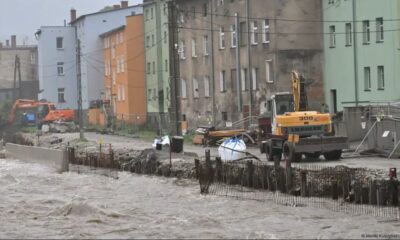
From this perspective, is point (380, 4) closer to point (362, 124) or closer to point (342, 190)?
point (362, 124)

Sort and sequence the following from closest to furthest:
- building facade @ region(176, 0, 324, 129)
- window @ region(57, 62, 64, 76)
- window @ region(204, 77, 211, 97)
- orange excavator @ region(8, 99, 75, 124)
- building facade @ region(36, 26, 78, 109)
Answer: building facade @ region(176, 0, 324, 129) → window @ region(204, 77, 211, 97) → orange excavator @ region(8, 99, 75, 124) → building facade @ region(36, 26, 78, 109) → window @ region(57, 62, 64, 76)

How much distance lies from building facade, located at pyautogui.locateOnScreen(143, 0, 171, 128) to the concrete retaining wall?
29.6 metres

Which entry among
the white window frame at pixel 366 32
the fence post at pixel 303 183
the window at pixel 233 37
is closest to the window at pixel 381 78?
the white window frame at pixel 366 32

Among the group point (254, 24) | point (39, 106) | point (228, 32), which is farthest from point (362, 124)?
point (39, 106)

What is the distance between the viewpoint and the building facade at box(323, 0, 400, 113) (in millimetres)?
47844

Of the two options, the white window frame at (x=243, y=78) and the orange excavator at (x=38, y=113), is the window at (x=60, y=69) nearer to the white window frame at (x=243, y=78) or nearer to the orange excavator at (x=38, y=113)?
the orange excavator at (x=38, y=113)

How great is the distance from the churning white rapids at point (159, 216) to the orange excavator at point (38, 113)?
182 feet

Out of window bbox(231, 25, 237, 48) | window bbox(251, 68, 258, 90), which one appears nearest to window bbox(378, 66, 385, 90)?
window bbox(251, 68, 258, 90)

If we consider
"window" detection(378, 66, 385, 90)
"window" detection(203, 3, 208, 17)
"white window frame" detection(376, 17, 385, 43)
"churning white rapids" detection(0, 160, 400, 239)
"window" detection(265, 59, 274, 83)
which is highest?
"window" detection(203, 3, 208, 17)

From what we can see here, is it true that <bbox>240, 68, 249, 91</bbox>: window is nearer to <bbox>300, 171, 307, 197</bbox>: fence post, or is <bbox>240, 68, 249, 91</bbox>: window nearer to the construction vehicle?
the construction vehicle

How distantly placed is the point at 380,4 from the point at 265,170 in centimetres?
2766

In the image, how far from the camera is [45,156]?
136 feet

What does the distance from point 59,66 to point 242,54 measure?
55120 millimetres

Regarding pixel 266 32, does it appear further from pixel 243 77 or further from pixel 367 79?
pixel 367 79
